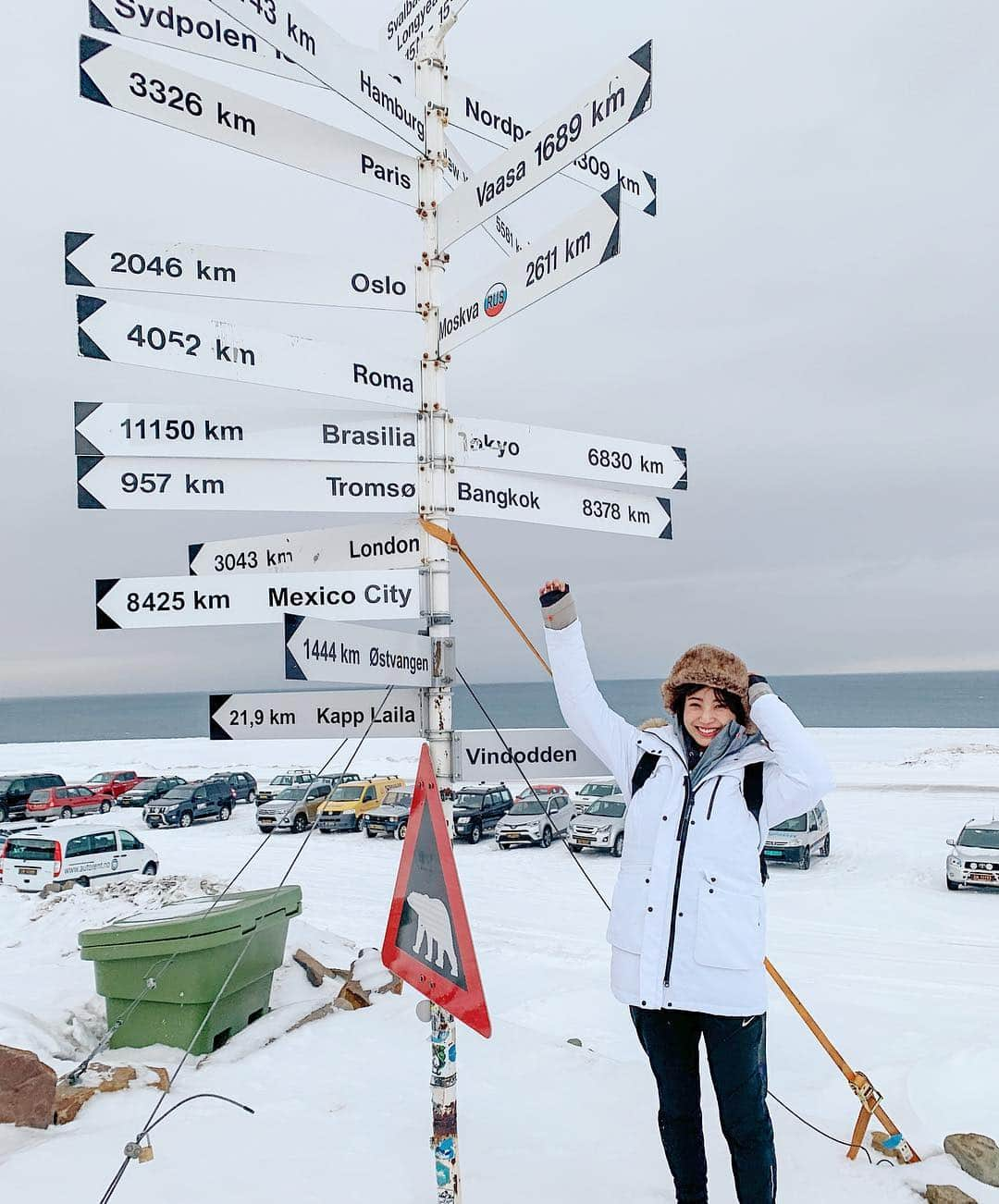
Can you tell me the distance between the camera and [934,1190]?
3826mm

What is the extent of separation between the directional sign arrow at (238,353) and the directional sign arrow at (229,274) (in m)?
0.16

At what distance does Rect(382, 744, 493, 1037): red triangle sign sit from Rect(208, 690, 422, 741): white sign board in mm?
249

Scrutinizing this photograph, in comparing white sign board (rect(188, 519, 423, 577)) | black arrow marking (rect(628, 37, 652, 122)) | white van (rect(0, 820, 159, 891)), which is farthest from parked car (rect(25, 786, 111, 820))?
black arrow marking (rect(628, 37, 652, 122))

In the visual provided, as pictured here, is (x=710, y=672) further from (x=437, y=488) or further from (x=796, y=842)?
(x=796, y=842)

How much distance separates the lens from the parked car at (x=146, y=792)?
98.3 feet

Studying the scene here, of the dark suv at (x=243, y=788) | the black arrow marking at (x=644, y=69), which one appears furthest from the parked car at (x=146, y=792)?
the black arrow marking at (x=644, y=69)

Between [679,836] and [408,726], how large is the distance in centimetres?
121

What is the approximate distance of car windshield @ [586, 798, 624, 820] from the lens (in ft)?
68.8

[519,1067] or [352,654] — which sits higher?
[352,654]

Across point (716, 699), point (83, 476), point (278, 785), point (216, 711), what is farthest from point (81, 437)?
point (278, 785)

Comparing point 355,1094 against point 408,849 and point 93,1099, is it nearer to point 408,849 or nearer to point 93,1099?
point 93,1099

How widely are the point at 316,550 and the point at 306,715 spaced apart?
85 cm

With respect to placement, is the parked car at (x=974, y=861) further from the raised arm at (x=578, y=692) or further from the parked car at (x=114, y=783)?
the parked car at (x=114, y=783)

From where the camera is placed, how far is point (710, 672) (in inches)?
135
